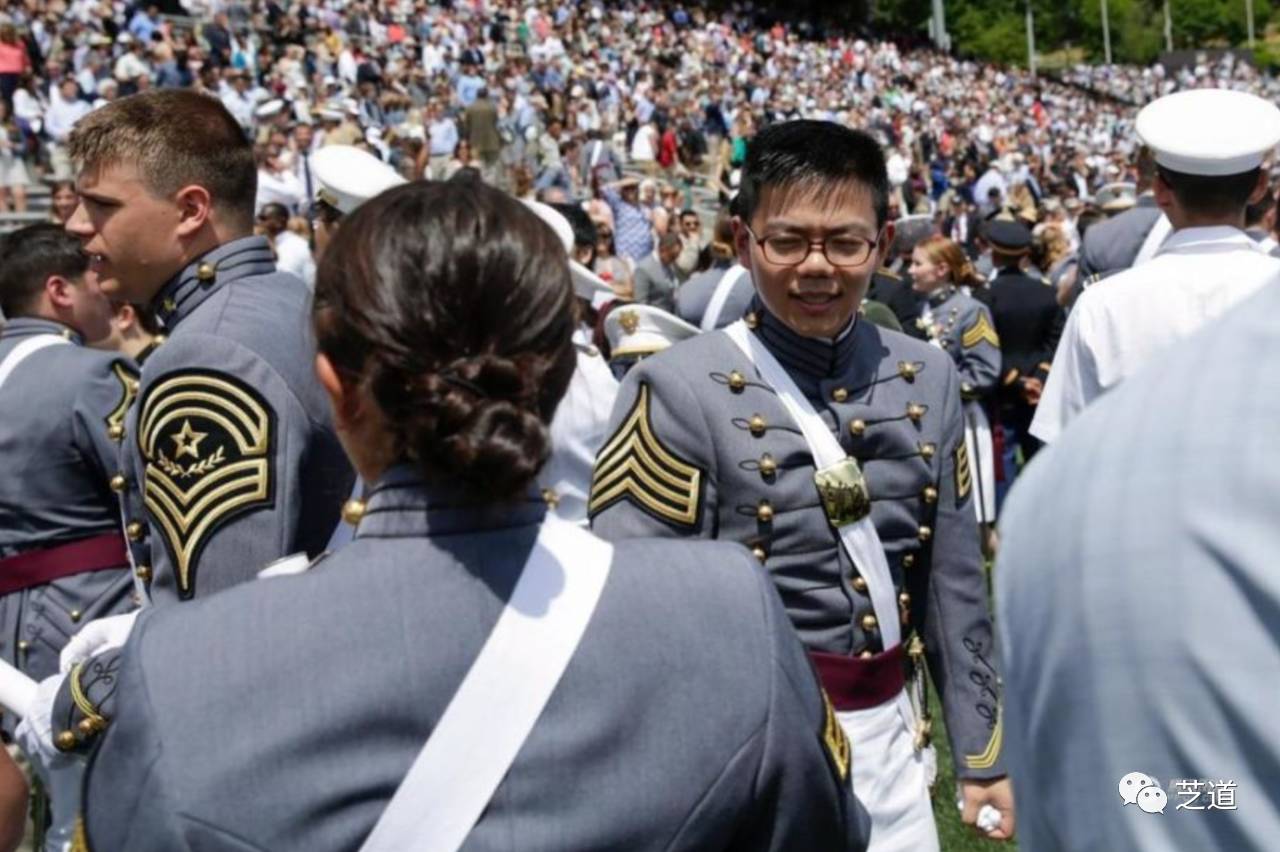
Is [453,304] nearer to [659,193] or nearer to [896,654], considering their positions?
[896,654]

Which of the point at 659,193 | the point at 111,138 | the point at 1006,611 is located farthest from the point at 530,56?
the point at 1006,611

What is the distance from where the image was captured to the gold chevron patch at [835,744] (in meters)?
1.93

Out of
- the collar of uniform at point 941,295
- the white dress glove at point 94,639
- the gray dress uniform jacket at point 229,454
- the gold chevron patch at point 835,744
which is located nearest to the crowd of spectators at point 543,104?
the collar of uniform at point 941,295

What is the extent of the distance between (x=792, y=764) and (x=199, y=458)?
1.38m

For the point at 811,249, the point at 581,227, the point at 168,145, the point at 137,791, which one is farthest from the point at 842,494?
the point at 581,227

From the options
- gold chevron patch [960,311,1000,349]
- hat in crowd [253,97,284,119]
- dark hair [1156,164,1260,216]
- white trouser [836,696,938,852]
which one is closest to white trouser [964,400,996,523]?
gold chevron patch [960,311,1000,349]

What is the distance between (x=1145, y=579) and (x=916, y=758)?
7.70 feet

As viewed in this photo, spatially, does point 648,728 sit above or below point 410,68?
above

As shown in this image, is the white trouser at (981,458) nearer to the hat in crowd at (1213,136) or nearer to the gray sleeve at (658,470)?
the hat in crowd at (1213,136)

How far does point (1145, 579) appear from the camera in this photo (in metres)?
1.05

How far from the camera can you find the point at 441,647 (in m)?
1.71

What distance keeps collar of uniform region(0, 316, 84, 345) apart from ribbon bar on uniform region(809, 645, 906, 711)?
2668mm

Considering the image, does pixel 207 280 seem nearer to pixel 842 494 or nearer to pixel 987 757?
pixel 842 494

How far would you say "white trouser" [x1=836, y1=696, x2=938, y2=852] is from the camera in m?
3.17
